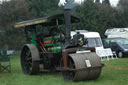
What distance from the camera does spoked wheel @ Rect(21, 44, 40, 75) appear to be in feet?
32.5

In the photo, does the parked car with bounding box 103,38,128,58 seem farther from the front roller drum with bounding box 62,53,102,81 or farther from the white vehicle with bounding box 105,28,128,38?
the front roller drum with bounding box 62,53,102,81

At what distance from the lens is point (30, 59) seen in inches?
414

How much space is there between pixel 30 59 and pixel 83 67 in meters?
3.20

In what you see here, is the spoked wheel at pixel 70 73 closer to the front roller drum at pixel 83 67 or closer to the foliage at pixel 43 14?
the front roller drum at pixel 83 67

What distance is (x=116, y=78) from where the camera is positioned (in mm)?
8828

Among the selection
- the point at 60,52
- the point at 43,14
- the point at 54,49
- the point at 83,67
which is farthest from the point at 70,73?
the point at 43,14

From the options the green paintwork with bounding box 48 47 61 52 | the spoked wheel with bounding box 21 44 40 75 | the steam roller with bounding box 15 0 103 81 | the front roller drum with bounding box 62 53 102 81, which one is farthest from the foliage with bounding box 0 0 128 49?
the front roller drum with bounding box 62 53 102 81

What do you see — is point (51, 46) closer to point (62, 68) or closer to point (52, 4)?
point (62, 68)

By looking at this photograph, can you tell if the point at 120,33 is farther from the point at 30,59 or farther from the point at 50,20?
the point at 50,20

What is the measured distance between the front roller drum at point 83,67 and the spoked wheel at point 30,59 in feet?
5.78

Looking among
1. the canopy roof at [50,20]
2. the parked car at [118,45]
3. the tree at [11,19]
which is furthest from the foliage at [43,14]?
the canopy roof at [50,20]

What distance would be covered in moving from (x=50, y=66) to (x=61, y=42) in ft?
3.82

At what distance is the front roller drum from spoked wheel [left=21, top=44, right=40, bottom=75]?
5.78 feet

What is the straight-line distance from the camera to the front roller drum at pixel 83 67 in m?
7.89
